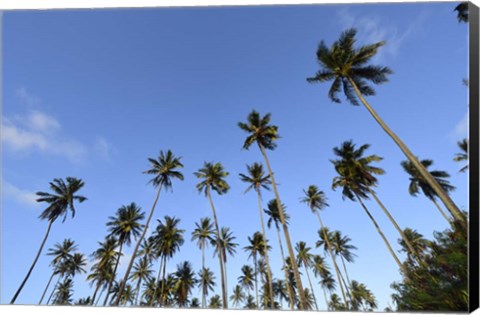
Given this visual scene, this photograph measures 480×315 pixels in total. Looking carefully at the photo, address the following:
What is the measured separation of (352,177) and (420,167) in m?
18.8

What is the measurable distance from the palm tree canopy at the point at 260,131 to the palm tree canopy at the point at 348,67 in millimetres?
9868

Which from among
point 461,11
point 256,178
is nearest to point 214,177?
point 256,178

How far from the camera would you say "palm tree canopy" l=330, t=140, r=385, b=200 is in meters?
34.6

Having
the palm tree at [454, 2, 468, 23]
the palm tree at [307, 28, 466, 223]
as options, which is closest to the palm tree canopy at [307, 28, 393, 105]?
the palm tree at [307, 28, 466, 223]

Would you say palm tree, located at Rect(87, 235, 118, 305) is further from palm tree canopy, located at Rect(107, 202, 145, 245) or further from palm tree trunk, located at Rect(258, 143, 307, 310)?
palm tree trunk, located at Rect(258, 143, 307, 310)

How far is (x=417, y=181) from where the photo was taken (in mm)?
38062

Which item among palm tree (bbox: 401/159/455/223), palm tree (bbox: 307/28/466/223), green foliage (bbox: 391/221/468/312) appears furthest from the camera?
palm tree (bbox: 401/159/455/223)

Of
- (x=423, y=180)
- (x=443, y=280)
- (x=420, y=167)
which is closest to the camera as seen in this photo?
(x=443, y=280)

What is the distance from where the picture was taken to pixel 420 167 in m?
18.0

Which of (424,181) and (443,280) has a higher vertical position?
(424,181)

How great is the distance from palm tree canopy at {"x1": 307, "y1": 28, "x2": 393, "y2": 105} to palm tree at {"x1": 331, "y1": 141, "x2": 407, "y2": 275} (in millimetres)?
11590

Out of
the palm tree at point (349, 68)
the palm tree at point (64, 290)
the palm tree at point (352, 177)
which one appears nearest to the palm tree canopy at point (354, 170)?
the palm tree at point (352, 177)

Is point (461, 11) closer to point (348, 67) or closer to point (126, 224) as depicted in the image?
point (348, 67)

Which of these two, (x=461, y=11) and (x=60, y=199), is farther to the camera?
(x=60, y=199)
